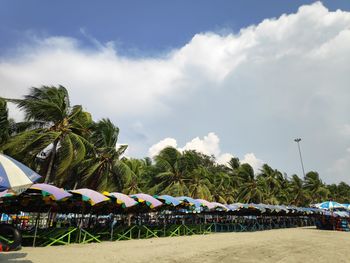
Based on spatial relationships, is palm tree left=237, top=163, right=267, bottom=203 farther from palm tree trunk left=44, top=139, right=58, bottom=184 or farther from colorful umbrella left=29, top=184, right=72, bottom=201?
colorful umbrella left=29, top=184, right=72, bottom=201

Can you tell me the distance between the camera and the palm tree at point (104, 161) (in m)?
23.1

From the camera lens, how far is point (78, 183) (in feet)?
77.5

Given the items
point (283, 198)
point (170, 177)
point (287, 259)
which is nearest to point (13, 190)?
point (287, 259)

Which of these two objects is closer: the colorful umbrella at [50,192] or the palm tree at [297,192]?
the colorful umbrella at [50,192]

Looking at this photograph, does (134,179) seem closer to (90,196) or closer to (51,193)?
(90,196)

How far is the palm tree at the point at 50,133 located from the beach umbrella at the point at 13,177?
1363cm

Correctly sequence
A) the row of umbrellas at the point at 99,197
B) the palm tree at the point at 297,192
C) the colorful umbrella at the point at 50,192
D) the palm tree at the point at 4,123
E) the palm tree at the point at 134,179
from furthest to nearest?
1. the palm tree at the point at 297,192
2. the palm tree at the point at 134,179
3. the palm tree at the point at 4,123
4. the row of umbrellas at the point at 99,197
5. the colorful umbrella at the point at 50,192

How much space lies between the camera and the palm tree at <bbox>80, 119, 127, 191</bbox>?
23.1m

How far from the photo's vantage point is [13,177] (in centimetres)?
498

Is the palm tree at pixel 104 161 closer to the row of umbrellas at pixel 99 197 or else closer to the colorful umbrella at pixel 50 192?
the row of umbrellas at pixel 99 197

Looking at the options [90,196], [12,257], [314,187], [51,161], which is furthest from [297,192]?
[12,257]

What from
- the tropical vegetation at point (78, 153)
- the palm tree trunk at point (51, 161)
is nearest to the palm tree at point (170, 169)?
the tropical vegetation at point (78, 153)

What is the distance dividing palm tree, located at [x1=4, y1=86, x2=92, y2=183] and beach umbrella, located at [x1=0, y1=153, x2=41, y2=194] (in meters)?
13.6

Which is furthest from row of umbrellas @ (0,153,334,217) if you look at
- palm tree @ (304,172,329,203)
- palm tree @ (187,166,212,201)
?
palm tree @ (304,172,329,203)
